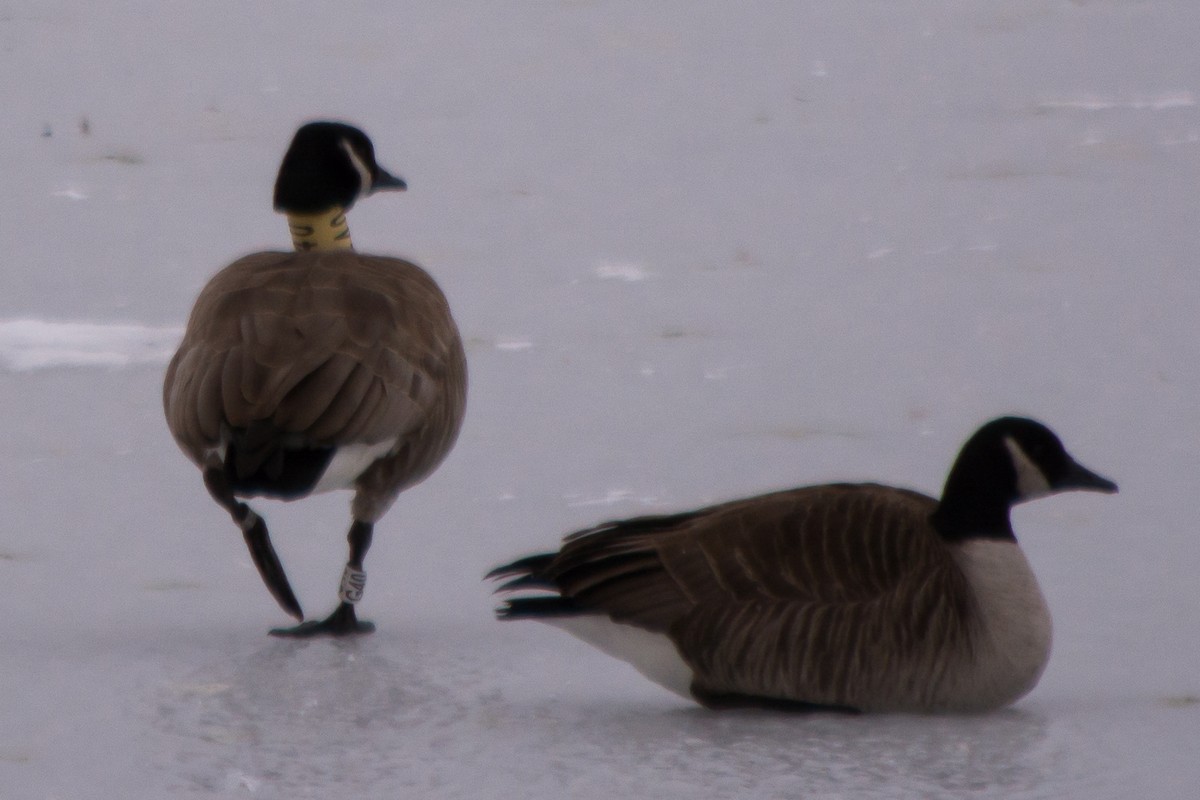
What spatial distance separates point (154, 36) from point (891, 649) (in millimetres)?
8274

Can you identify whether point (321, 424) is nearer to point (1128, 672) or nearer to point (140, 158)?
point (1128, 672)

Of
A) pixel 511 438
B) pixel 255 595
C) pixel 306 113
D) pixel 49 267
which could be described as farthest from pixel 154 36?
pixel 255 595

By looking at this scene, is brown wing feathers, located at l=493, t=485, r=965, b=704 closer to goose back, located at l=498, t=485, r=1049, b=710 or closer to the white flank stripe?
goose back, located at l=498, t=485, r=1049, b=710

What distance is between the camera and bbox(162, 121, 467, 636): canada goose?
14.6 feet

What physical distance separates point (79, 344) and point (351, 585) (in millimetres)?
2915

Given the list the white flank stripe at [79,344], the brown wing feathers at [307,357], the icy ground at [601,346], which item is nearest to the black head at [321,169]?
the brown wing feathers at [307,357]

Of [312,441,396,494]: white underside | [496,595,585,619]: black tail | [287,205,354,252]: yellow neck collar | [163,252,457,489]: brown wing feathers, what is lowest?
[496,595,585,619]: black tail

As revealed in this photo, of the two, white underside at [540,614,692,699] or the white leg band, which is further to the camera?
the white leg band

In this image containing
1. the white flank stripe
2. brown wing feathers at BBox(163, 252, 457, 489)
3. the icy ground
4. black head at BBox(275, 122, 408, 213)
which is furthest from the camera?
the white flank stripe

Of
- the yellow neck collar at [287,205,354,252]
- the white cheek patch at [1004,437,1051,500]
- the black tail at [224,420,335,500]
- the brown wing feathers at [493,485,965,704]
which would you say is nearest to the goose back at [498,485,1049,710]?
the brown wing feathers at [493,485,965,704]

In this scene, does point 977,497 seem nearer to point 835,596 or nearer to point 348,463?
point 835,596

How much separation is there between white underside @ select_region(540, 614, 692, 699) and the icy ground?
0.10 m

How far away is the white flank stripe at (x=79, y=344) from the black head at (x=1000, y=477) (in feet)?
12.2

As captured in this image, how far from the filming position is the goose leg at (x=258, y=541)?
14.6 feet
